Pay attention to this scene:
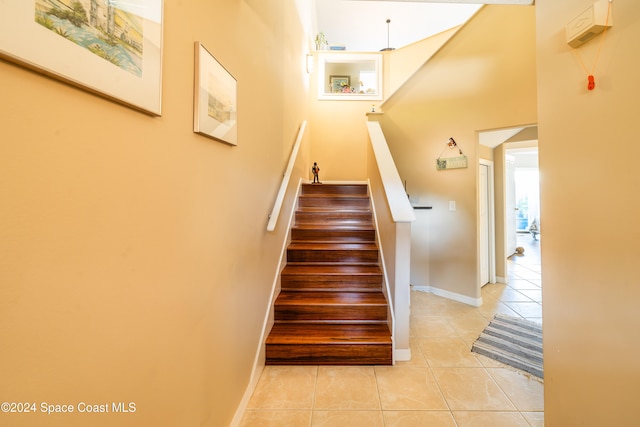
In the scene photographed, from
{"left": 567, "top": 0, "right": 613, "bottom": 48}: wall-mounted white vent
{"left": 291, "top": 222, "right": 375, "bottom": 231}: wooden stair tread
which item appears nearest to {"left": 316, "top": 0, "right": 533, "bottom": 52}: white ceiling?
{"left": 291, "top": 222, "right": 375, "bottom": 231}: wooden stair tread

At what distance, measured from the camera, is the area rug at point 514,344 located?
2.00 m

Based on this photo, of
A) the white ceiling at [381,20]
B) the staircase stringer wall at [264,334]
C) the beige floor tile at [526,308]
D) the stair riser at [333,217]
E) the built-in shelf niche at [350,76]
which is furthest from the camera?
the white ceiling at [381,20]

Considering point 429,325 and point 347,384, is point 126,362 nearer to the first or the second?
point 347,384

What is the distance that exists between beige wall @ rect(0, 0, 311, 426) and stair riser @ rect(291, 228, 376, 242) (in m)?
1.37

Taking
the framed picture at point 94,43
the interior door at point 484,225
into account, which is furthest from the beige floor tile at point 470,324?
the framed picture at point 94,43

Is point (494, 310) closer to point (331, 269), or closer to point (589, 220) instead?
point (331, 269)

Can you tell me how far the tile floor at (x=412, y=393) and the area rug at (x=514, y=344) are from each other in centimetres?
8

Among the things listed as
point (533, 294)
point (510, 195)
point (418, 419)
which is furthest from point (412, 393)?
point (510, 195)

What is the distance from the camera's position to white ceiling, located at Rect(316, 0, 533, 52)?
491 centimetres

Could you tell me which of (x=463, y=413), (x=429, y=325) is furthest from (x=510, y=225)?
(x=463, y=413)

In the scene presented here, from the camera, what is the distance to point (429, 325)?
2.63m

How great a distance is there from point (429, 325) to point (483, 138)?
2.53m

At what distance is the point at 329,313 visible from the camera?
223 cm

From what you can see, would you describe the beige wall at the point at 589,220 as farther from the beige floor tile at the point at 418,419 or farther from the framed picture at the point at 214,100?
the framed picture at the point at 214,100
